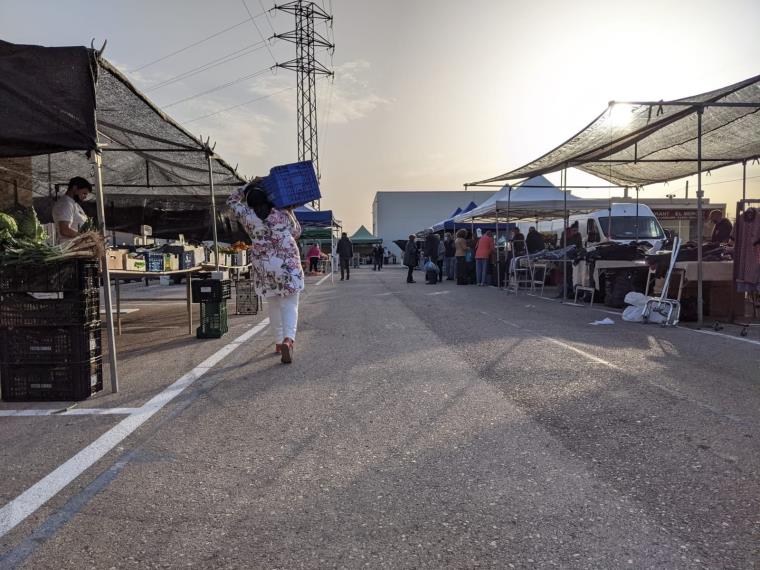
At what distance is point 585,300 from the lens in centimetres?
1304

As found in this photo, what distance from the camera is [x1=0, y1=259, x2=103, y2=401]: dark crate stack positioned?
176 inches

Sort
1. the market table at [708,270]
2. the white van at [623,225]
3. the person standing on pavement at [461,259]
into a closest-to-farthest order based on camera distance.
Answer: the market table at [708,270] < the white van at [623,225] < the person standing on pavement at [461,259]

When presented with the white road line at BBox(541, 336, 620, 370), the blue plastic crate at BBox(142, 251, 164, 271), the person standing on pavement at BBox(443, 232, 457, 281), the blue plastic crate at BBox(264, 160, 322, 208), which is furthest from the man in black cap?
the person standing on pavement at BBox(443, 232, 457, 281)

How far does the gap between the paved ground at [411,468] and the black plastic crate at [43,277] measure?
3.32 ft

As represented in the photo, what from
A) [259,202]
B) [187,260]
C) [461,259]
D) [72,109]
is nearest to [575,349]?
[259,202]

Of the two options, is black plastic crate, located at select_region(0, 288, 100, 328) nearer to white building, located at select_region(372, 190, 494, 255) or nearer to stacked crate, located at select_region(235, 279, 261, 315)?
stacked crate, located at select_region(235, 279, 261, 315)

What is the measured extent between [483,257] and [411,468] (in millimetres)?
15776

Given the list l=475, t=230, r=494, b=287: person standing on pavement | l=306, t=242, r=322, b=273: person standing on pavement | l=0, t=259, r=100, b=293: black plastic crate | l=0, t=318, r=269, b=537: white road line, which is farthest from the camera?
l=306, t=242, r=322, b=273: person standing on pavement

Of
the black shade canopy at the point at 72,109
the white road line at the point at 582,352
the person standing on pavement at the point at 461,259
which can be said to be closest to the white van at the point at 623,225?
the person standing on pavement at the point at 461,259

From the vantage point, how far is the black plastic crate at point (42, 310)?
447 cm

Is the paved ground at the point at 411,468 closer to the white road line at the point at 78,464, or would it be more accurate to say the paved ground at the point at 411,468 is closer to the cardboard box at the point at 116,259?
the white road line at the point at 78,464

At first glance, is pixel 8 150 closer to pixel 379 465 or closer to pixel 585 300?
pixel 379 465

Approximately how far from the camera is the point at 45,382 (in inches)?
179

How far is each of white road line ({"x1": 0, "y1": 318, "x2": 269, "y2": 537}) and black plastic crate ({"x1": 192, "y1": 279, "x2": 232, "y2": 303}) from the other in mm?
2511
